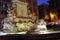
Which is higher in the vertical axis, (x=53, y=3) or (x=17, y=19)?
(x=53, y=3)

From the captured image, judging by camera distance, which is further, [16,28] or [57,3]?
[57,3]

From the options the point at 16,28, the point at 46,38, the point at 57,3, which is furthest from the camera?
the point at 57,3

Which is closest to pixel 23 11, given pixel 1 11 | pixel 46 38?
pixel 1 11

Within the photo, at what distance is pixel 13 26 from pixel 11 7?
2.67ft

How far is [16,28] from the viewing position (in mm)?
5941

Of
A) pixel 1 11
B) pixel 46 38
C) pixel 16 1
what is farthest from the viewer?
pixel 1 11

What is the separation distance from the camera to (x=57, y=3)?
19.4 metres

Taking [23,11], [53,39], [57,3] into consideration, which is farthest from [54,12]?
[53,39]

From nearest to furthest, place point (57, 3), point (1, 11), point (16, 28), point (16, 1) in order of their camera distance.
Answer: point (16, 28)
point (16, 1)
point (1, 11)
point (57, 3)

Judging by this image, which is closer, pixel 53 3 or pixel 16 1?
pixel 16 1

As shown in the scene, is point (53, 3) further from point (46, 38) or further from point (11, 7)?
point (46, 38)

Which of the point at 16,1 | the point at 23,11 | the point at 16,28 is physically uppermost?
the point at 16,1

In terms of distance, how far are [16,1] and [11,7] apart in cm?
33

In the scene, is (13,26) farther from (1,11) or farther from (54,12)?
(54,12)
